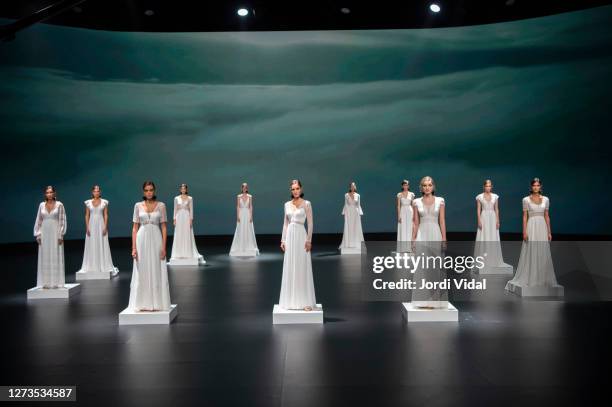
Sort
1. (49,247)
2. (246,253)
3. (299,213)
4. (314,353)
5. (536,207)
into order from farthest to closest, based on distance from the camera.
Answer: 1. (246,253)
2. (49,247)
3. (536,207)
4. (299,213)
5. (314,353)

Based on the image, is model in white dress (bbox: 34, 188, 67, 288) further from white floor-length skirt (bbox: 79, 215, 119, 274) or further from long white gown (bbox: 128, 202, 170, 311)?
long white gown (bbox: 128, 202, 170, 311)

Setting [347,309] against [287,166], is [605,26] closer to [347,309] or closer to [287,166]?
[287,166]

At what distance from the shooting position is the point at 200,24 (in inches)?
736

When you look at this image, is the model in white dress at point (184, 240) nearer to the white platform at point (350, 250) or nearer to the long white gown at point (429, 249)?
the white platform at point (350, 250)

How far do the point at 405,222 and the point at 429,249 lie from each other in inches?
296

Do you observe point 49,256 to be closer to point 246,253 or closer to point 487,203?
point 246,253

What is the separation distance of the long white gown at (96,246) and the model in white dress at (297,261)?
555 centimetres

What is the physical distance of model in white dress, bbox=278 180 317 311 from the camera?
711 centimetres

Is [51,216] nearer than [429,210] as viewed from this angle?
No

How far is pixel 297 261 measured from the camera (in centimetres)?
716

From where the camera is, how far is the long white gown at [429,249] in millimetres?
7055

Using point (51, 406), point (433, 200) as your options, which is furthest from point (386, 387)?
point (433, 200)

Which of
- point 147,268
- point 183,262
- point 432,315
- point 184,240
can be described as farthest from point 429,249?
point 184,240

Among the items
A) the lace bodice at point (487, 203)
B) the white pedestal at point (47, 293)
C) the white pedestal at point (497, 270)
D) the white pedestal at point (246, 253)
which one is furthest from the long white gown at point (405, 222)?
the white pedestal at point (47, 293)
